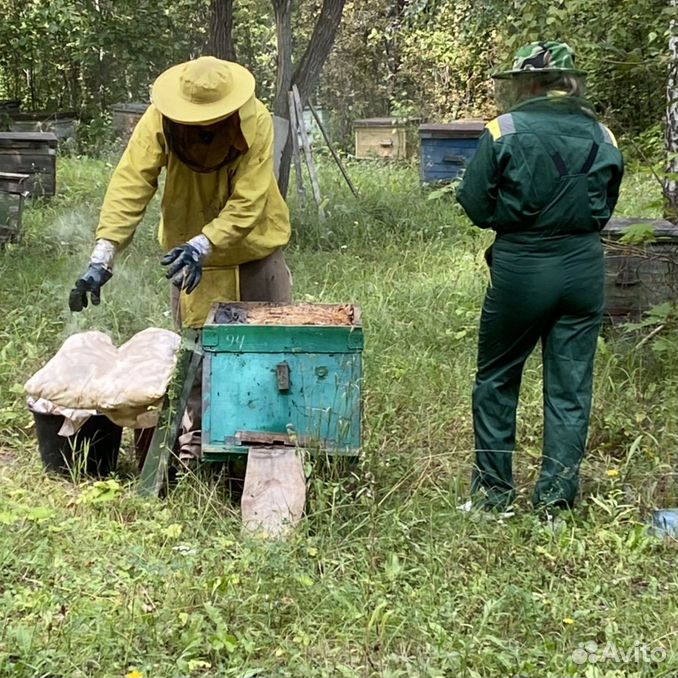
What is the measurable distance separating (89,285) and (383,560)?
165 centimetres

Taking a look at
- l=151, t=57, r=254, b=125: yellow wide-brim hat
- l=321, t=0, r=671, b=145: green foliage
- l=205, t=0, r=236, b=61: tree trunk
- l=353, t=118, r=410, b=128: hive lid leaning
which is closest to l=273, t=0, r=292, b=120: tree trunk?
l=205, t=0, r=236, b=61: tree trunk

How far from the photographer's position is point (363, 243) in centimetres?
823

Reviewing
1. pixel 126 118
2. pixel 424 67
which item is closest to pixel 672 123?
pixel 126 118

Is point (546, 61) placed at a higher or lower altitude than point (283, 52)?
higher

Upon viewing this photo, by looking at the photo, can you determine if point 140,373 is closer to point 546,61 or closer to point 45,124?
point 546,61

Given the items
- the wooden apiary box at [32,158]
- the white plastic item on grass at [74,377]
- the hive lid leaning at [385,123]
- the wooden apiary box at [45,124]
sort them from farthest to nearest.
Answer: the wooden apiary box at [45,124]
the hive lid leaning at [385,123]
the wooden apiary box at [32,158]
the white plastic item on grass at [74,377]

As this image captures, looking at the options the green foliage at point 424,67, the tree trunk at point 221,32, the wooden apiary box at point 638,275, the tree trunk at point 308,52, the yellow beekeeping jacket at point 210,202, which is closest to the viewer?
the yellow beekeeping jacket at point 210,202

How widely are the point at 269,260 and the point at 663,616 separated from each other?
2298 mm

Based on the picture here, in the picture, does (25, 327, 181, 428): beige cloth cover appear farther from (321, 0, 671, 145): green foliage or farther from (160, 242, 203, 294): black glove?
(321, 0, 671, 145): green foliage

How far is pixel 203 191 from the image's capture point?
4.20 meters

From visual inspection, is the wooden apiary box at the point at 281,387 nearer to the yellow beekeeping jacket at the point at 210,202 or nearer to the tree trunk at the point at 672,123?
the yellow beekeeping jacket at the point at 210,202

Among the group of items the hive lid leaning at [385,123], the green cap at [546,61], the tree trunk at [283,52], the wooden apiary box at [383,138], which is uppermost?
the green cap at [546,61]

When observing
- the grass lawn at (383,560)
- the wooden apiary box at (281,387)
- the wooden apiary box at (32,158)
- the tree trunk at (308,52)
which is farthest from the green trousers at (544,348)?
the wooden apiary box at (32,158)

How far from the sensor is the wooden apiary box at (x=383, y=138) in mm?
12992
